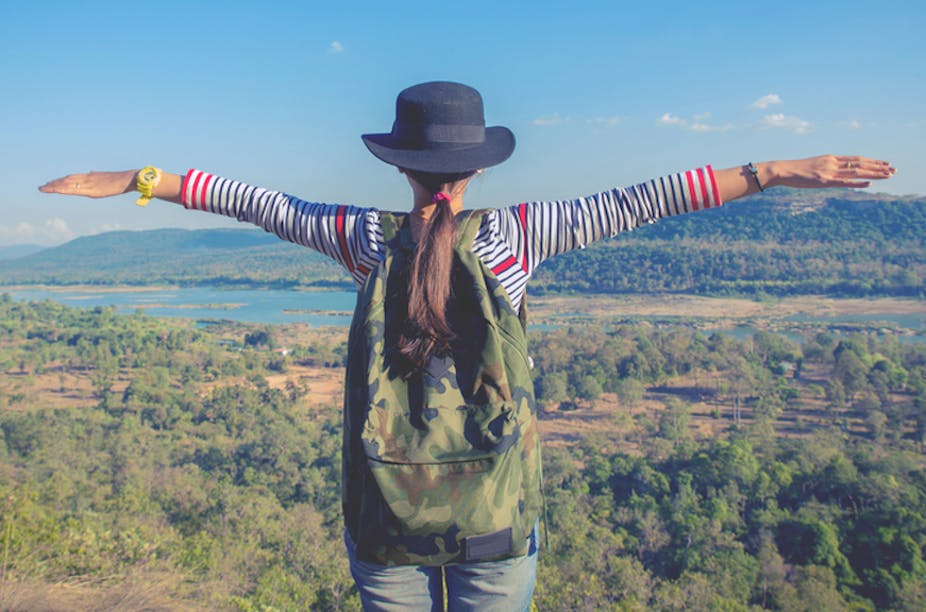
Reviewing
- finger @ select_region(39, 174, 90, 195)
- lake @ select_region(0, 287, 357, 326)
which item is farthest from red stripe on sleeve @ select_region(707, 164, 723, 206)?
lake @ select_region(0, 287, 357, 326)

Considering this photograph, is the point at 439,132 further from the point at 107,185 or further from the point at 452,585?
the point at 452,585

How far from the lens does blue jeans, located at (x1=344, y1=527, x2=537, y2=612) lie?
4.01 feet

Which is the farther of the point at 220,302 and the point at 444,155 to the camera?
the point at 220,302

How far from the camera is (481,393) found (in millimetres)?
1152

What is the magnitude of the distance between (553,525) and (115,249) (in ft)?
433

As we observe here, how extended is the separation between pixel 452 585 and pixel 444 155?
729 millimetres

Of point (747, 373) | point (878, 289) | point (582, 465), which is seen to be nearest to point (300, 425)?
point (582, 465)

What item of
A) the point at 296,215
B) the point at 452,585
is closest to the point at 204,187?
the point at 296,215

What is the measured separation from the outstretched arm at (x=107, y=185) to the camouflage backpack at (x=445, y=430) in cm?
49

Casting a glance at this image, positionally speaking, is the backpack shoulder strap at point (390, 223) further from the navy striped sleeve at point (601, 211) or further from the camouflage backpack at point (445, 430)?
the navy striped sleeve at point (601, 211)

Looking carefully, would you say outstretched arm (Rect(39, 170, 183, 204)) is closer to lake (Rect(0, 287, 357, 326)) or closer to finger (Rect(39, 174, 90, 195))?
finger (Rect(39, 174, 90, 195))

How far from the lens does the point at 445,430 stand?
1135 mm

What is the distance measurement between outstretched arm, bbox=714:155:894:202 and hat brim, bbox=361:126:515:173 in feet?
1.27

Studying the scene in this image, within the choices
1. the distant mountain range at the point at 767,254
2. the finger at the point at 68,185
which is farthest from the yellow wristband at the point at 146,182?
the distant mountain range at the point at 767,254
